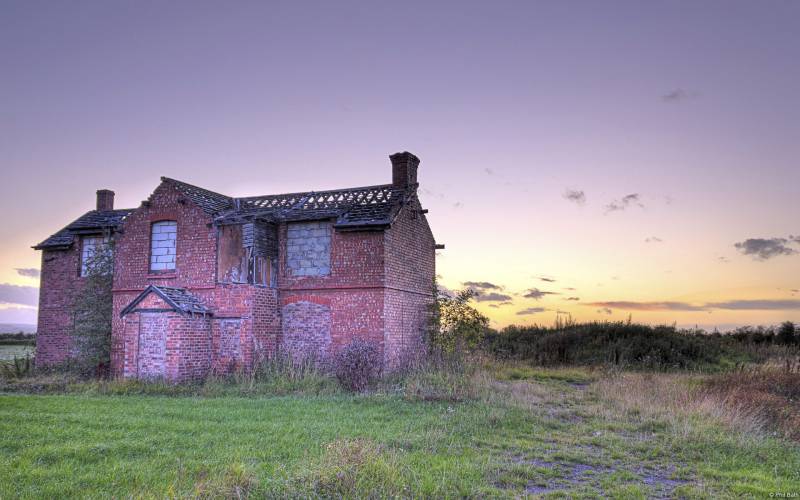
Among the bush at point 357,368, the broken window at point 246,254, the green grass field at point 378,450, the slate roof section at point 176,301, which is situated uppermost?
the broken window at point 246,254

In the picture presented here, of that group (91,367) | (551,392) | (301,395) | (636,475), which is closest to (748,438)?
(636,475)

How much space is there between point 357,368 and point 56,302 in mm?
15435

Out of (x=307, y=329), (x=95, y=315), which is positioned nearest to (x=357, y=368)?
(x=307, y=329)

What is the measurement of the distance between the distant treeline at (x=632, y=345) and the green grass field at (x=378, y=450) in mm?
9835

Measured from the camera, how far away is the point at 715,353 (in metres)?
25.0

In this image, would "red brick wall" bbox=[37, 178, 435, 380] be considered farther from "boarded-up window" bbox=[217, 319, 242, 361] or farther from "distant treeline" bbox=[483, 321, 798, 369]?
"distant treeline" bbox=[483, 321, 798, 369]

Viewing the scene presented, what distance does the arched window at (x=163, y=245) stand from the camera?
20797 mm

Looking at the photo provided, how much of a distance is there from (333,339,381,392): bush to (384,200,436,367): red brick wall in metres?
2.82

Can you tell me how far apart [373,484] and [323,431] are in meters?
3.57

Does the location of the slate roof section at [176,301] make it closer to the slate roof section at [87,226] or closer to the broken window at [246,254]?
the broken window at [246,254]

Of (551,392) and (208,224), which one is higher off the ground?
(208,224)

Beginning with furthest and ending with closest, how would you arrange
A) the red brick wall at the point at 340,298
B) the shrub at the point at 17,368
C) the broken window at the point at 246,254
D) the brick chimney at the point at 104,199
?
the brick chimney at the point at 104,199
the shrub at the point at 17,368
the broken window at the point at 246,254
the red brick wall at the point at 340,298

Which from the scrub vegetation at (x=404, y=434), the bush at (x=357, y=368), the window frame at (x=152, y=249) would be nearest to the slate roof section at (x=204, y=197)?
the window frame at (x=152, y=249)

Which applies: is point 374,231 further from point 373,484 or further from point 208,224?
point 373,484
